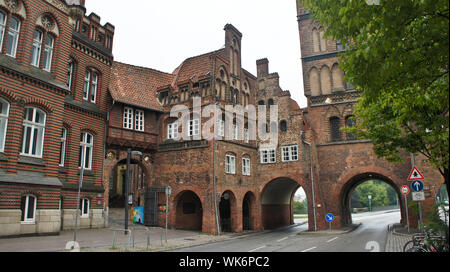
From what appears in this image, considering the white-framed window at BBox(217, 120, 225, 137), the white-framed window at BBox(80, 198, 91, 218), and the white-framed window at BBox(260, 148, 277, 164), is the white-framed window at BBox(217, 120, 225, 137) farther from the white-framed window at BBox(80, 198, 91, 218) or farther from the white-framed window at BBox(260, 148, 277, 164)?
the white-framed window at BBox(80, 198, 91, 218)

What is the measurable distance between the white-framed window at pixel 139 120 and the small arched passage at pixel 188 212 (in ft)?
19.3

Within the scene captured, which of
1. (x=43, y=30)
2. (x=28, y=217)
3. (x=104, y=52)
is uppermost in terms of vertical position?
(x=104, y=52)

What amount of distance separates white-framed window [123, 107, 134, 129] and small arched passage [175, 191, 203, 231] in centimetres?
633

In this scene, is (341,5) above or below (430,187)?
above

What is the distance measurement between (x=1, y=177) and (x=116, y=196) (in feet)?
78.6

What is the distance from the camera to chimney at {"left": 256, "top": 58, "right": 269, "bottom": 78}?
30594mm

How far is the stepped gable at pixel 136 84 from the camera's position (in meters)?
24.0

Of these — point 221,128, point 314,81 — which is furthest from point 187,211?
point 314,81

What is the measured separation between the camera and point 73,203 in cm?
1991

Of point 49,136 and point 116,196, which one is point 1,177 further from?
point 116,196

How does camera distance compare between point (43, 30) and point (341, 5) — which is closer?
point (341, 5)

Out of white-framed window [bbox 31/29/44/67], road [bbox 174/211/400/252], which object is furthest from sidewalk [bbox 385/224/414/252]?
white-framed window [bbox 31/29/44/67]

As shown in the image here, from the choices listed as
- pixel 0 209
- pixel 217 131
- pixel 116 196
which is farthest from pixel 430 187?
pixel 116 196

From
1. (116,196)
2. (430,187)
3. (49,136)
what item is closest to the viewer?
(49,136)
